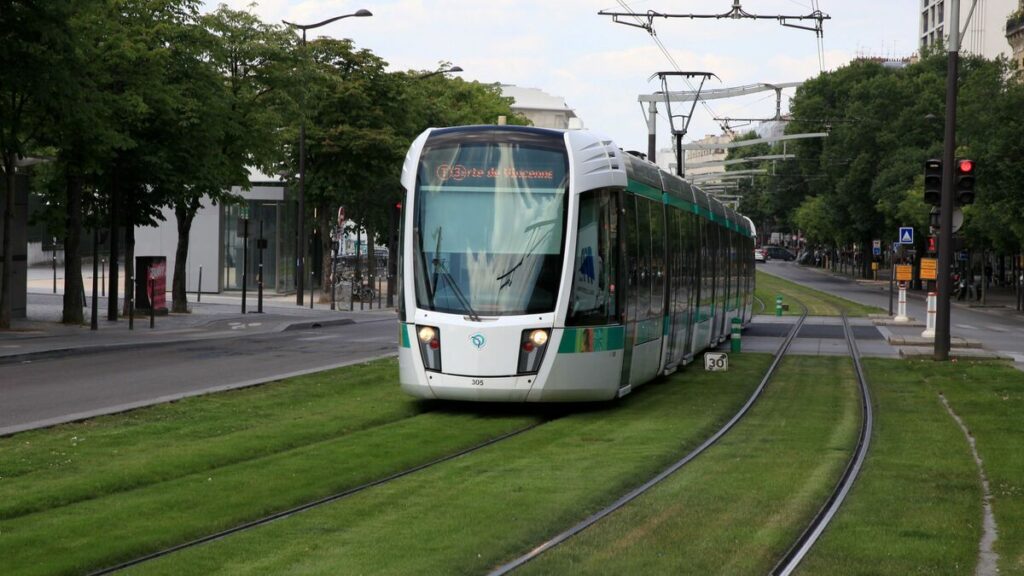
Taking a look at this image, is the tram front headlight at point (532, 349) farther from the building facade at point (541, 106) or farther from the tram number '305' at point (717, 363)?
the building facade at point (541, 106)

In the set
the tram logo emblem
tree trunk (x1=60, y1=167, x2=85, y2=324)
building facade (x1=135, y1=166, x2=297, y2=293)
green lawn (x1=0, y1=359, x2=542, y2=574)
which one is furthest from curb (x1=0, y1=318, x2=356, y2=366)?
building facade (x1=135, y1=166, x2=297, y2=293)

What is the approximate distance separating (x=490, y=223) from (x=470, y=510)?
23.3 ft

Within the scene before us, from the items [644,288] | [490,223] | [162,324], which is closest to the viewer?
[490,223]

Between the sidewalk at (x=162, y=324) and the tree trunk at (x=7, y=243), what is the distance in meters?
0.43

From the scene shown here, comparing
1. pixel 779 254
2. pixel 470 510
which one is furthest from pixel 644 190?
Answer: pixel 779 254

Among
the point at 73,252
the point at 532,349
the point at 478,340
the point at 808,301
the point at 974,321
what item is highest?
the point at 73,252

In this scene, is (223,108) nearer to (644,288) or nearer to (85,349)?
(85,349)

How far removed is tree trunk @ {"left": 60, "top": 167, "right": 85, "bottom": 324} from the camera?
3675 centimetres

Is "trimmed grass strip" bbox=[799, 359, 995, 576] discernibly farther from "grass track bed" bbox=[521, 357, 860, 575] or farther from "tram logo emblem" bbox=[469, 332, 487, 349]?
"tram logo emblem" bbox=[469, 332, 487, 349]

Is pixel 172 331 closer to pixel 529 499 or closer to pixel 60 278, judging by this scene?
pixel 529 499

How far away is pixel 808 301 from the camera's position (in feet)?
222

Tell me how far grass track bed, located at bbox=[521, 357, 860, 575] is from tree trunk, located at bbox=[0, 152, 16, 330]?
65.7ft

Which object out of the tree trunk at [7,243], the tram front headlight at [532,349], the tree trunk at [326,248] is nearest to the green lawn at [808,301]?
the tree trunk at [326,248]

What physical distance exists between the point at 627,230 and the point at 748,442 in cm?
441
